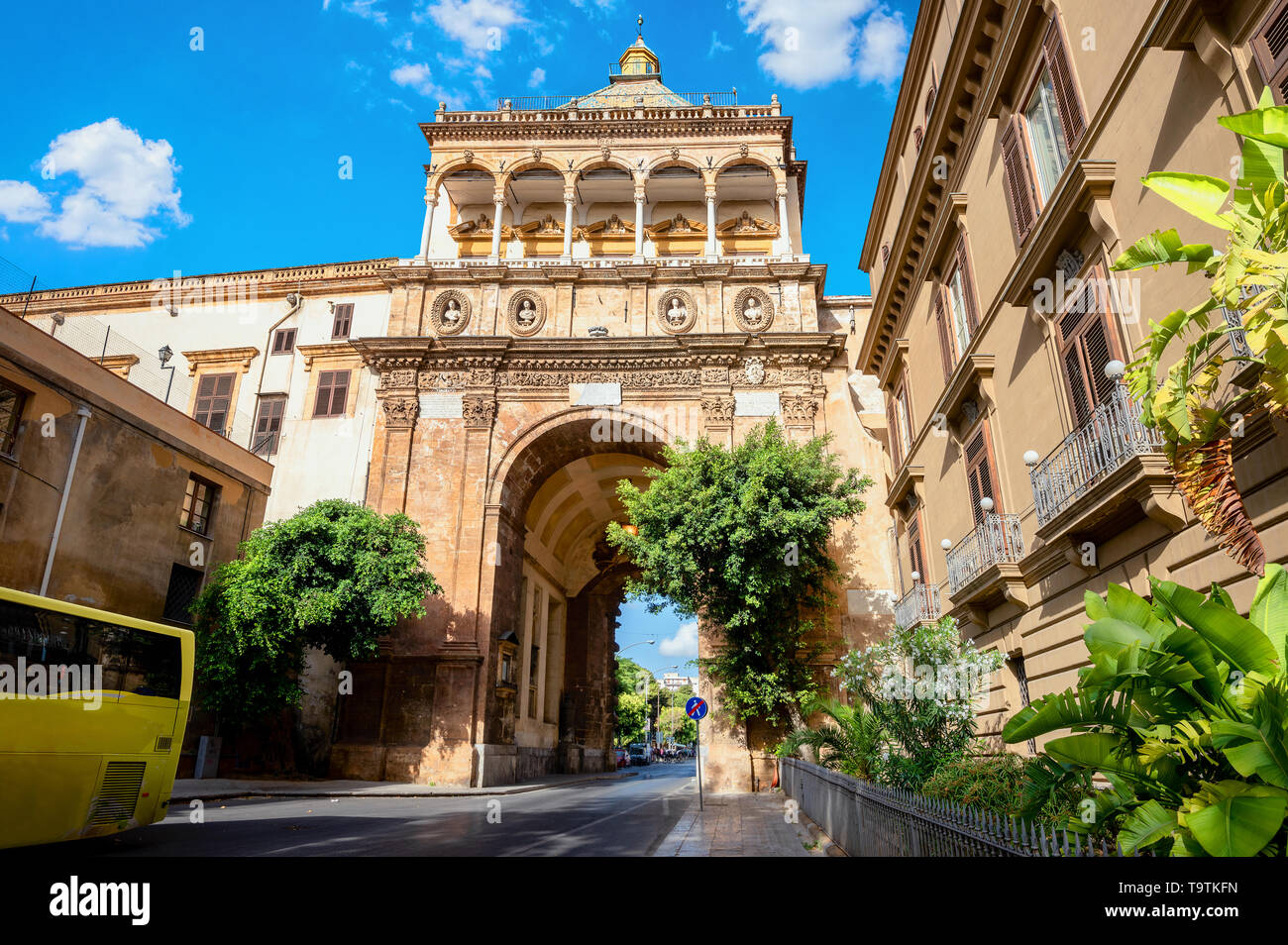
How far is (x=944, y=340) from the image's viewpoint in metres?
13.6

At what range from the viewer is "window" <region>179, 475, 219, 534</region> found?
Result: 20.3 metres

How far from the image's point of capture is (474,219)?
30.4 m

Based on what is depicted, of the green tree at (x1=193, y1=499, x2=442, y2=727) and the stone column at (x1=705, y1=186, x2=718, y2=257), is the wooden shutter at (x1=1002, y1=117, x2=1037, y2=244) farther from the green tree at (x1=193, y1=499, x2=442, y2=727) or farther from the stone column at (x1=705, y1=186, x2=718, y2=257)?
the stone column at (x1=705, y1=186, x2=718, y2=257)

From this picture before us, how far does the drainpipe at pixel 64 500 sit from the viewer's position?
1565 cm

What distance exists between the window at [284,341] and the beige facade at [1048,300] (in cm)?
2317

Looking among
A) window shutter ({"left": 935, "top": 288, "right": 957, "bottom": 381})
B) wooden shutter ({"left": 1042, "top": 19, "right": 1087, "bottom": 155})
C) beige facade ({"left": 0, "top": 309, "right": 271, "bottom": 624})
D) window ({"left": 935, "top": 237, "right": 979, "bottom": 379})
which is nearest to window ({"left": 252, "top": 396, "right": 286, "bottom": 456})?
beige facade ({"left": 0, "top": 309, "right": 271, "bottom": 624})

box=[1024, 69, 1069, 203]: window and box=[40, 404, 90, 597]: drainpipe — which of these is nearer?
box=[1024, 69, 1069, 203]: window

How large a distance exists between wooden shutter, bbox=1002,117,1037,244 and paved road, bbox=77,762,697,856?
9.79m

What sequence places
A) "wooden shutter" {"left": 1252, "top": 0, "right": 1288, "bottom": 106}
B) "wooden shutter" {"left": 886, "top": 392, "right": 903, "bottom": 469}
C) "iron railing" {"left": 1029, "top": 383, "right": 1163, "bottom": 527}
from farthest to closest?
"wooden shutter" {"left": 886, "top": 392, "right": 903, "bottom": 469}
"iron railing" {"left": 1029, "top": 383, "right": 1163, "bottom": 527}
"wooden shutter" {"left": 1252, "top": 0, "right": 1288, "bottom": 106}

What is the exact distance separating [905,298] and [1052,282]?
715cm

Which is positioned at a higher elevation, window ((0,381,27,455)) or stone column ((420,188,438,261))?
stone column ((420,188,438,261))
